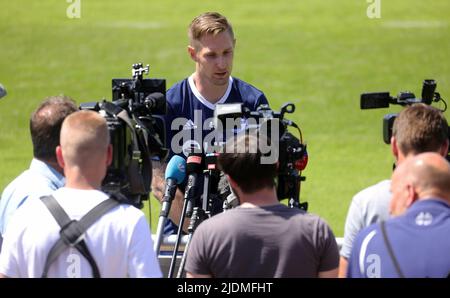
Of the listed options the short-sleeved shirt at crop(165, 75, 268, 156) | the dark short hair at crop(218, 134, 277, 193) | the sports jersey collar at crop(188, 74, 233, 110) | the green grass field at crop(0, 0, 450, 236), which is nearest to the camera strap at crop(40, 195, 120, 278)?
the dark short hair at crop(218, 134, 277, 193)

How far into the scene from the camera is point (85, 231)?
15.4ft

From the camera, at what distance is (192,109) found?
704cm

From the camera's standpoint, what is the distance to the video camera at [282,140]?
5641 millimetres

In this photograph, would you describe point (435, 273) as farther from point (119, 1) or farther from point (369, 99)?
point (119, 1)

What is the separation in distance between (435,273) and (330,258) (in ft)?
1.60

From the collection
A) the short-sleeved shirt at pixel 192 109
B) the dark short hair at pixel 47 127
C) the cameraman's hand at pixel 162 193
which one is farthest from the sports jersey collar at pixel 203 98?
the dark short hair at pixel 47 127

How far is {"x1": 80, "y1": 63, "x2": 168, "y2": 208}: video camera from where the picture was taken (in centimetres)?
550

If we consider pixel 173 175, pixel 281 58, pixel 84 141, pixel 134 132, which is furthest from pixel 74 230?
pixel 281 58

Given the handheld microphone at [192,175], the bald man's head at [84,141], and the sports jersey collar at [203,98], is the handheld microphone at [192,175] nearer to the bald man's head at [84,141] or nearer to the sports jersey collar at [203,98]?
the sports jersey collar at [203,98]

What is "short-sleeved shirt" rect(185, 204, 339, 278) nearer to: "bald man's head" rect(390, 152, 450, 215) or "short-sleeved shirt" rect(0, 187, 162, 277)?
"short-sleeved shirt" rect(0, 187, 162, 277)

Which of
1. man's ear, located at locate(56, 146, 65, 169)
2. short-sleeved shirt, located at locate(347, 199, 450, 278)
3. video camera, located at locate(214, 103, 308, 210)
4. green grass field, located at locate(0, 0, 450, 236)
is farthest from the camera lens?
green grass field, located at locate(0, 0, 450, 236)

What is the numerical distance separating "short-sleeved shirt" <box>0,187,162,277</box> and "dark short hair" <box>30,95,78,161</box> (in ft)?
2.16

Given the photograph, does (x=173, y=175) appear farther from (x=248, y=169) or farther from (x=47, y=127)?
(x=248, y=169)

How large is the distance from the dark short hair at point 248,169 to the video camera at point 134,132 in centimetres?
50
